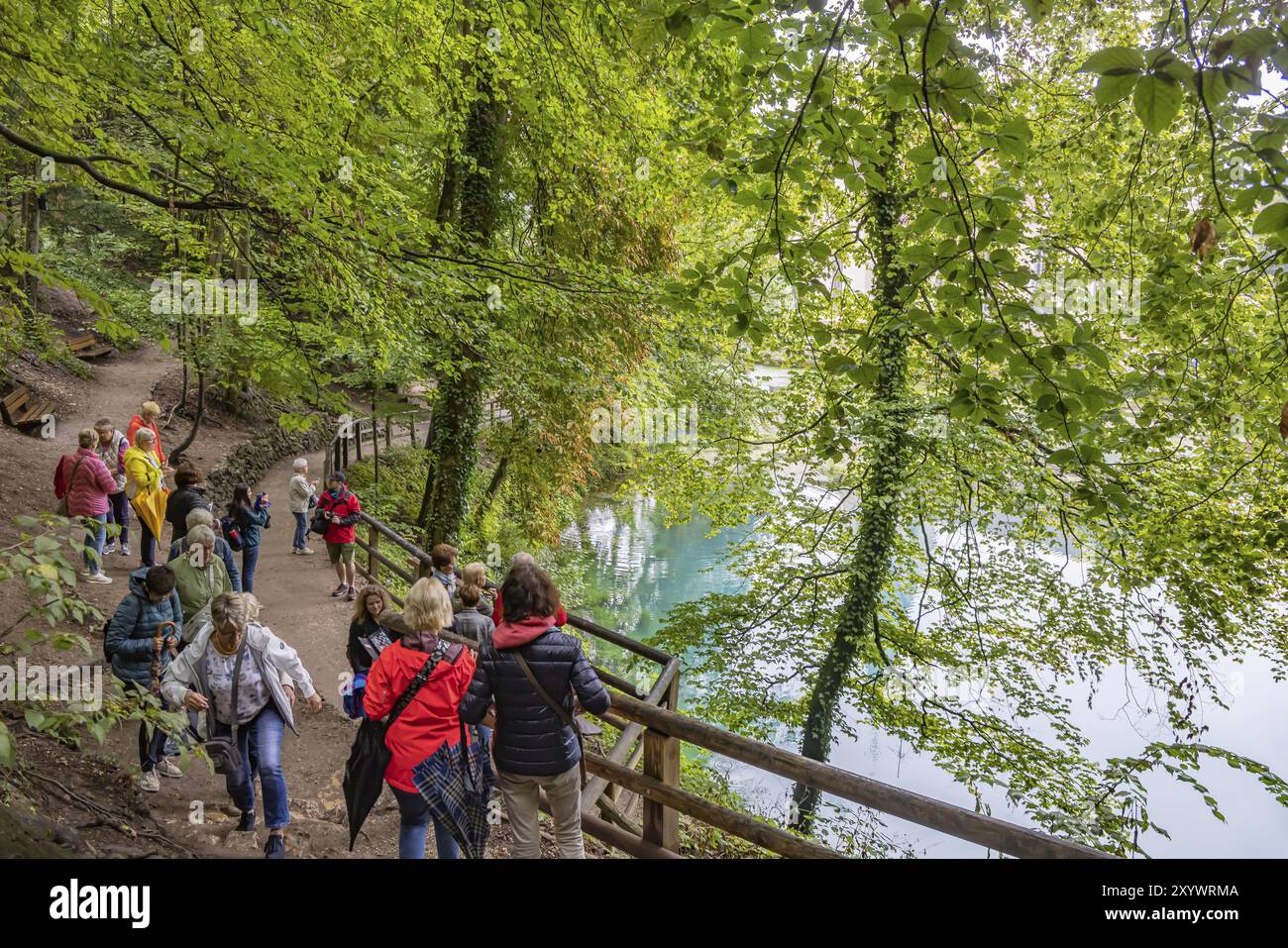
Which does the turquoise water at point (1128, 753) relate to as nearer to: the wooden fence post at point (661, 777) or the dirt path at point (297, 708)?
the dirt path at point (297, 708)

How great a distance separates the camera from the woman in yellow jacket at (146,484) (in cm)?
697

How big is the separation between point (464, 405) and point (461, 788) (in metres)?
8.22

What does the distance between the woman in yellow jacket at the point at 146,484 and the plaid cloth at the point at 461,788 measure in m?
5.63

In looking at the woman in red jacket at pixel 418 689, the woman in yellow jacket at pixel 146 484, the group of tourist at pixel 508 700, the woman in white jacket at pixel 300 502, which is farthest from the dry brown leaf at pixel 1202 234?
the woman in white jacket at pixel 300 502

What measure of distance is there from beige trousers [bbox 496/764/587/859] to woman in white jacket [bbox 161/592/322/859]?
131cm

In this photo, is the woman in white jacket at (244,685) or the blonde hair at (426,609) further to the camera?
the woman in white jacket at (244,685)

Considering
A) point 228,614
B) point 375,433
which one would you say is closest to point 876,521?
point 228,614

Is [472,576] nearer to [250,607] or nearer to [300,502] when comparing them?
[250,607]

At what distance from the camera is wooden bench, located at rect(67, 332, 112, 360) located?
1628 cm

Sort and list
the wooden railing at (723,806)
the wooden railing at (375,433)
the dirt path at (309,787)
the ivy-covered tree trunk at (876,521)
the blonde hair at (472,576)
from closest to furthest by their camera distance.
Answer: the wooden railing at (723,806) → the dirt path at (309,787) → the blonde hair at (472,576) → the ivy-covered tree trunk at (876,521) → the wooden railing at (375,433)

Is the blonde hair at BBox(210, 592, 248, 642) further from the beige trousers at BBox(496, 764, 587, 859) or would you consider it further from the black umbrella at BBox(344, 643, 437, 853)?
the beige trousers at BBox(496, 764, 587, 859)

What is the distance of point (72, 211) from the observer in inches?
705

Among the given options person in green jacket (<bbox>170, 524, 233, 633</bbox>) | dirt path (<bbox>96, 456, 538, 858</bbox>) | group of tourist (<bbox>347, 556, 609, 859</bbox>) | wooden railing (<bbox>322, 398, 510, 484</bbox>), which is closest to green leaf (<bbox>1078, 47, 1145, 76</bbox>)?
group of tourist (<bbox>347, 556, 609, 859</bbox>)
